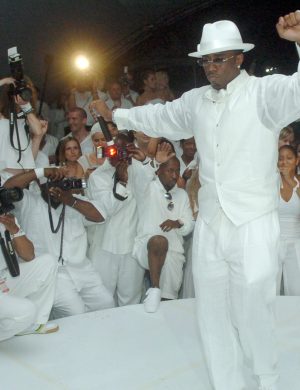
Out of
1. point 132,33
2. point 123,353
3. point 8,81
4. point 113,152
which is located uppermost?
point 132,33

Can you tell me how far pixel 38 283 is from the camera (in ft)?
14.0

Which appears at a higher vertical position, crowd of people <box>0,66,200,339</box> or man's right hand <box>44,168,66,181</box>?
man's right hand <box>44,168,66,181</box>

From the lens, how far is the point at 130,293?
5.03 m

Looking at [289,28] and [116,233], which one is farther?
[116,233]

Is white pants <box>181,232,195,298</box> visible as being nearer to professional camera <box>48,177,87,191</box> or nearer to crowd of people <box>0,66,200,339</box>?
crowd of people <box>0,66,200,339</box>

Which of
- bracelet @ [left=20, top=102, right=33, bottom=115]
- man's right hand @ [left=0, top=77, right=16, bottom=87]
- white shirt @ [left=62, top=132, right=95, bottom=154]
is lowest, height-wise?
white shirt @ [left=62, top=132, right=95, bottom=154]

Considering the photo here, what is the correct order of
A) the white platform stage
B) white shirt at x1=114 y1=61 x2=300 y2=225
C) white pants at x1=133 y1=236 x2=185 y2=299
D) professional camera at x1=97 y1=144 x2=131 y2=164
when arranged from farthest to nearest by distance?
1. white pants at x1=133 y1=236 x2=185 y2=299
2. professional camera at x1=97 y1=144 x2=131 y2=164
3. the white platform stage
4. white shirt at x1=114 y1=61 x2=300 y2=225

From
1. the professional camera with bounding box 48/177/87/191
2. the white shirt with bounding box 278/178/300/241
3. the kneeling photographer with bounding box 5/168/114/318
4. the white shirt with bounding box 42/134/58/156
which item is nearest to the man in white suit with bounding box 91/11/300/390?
the professional camera with bounding box 48/177/87/191

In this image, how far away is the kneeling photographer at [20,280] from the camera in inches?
150

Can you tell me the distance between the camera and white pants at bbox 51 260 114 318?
14.9 ft

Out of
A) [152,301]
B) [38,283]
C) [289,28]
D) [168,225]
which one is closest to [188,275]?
[168,225]

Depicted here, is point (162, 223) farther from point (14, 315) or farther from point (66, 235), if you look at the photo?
point (14, 315)

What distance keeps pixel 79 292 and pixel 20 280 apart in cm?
56

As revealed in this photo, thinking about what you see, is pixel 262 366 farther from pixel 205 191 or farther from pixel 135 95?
pixel 135 95
